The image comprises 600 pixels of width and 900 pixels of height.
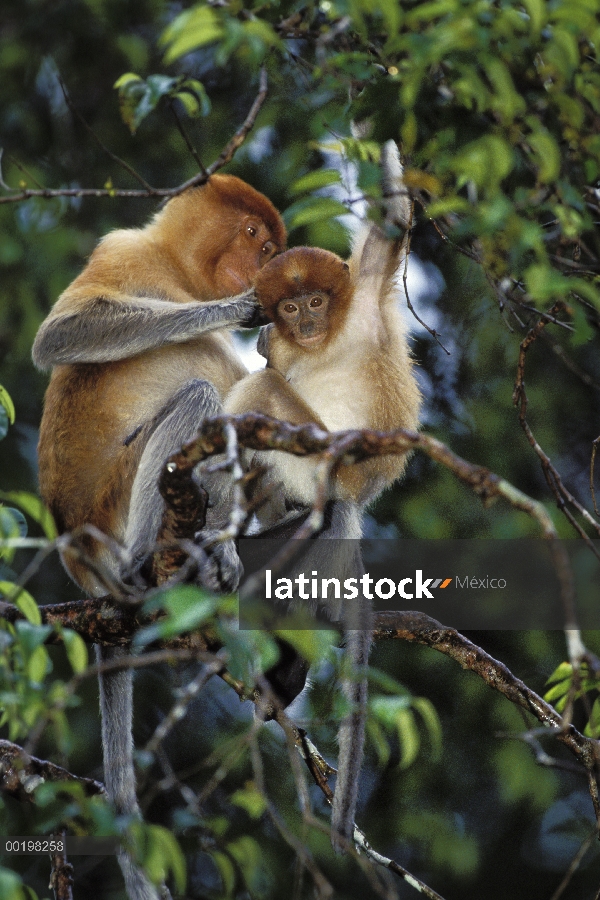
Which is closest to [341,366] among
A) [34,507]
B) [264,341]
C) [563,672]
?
[264,341]

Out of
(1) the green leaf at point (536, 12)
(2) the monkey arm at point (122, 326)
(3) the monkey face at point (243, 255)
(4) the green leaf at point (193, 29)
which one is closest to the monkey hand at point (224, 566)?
(2) the monkey arm at point (122, 326)

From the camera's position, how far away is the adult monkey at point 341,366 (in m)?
3.71

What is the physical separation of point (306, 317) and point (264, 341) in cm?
41

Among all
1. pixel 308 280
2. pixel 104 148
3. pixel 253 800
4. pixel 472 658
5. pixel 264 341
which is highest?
pixel 104 148

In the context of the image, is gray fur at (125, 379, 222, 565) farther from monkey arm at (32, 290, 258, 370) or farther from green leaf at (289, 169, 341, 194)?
green leaf at (289, 169, 341, 194)

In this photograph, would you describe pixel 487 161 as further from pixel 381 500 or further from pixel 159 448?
pixel 381 500

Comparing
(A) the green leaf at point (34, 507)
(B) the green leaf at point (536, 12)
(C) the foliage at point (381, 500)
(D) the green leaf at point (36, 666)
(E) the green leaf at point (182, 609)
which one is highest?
(B) the green leaf at point (536, 12)

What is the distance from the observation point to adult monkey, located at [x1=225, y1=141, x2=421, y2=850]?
371 cm

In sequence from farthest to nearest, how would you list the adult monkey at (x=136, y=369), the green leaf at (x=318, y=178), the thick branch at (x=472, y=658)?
1. the adult monkey at (x=136, y=369)
2. the thick branch at (x=472, y=658)
3. the green leaf at (x=318, y=178)

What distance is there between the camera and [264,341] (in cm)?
413

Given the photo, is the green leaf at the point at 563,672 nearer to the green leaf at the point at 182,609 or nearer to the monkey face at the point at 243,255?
the green leaf at the point at 182,609

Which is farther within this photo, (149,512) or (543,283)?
(149,512)

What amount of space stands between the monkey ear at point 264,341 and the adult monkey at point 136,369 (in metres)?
0.17


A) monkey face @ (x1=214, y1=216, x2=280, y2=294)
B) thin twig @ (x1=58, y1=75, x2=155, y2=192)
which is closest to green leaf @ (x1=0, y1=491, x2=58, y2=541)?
thin twig @ (x1=58, y1=75, x2=155, y2=192)
